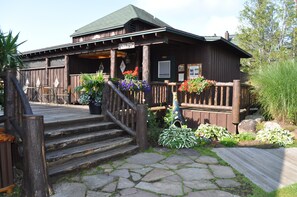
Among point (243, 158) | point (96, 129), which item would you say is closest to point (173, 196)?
point (243, 158)

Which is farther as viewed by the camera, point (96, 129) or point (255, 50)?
point (255, 50)

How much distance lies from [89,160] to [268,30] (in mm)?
16129

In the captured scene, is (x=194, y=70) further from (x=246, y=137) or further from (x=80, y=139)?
(x=80, y=139)

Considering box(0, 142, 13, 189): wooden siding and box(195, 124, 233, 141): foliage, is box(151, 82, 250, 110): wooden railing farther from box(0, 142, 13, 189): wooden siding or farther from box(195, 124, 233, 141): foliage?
box(0, 142, 13, 189): wooden siding

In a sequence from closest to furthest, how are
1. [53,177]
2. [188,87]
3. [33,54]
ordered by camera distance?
[53,177] < [188,87] < [33,54]

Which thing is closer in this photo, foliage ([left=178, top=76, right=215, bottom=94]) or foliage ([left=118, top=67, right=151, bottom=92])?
foliage ([left=118, top=67, right=151, bottom=92])

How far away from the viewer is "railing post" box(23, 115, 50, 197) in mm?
2666

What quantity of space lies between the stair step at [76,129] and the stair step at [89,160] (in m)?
0.56

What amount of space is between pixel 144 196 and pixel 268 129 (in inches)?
153

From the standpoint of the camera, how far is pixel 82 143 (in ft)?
13.0

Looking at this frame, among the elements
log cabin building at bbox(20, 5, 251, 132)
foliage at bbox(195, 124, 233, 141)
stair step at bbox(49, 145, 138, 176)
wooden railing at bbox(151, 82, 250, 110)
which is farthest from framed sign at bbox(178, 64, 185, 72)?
stair step at bbox(49, 145, 138, 176)

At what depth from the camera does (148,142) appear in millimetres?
4910

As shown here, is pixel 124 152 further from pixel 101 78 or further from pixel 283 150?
pixel 283 150

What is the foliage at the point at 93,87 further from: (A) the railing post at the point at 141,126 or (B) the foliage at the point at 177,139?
(B) the foliage at the point at 177,139
